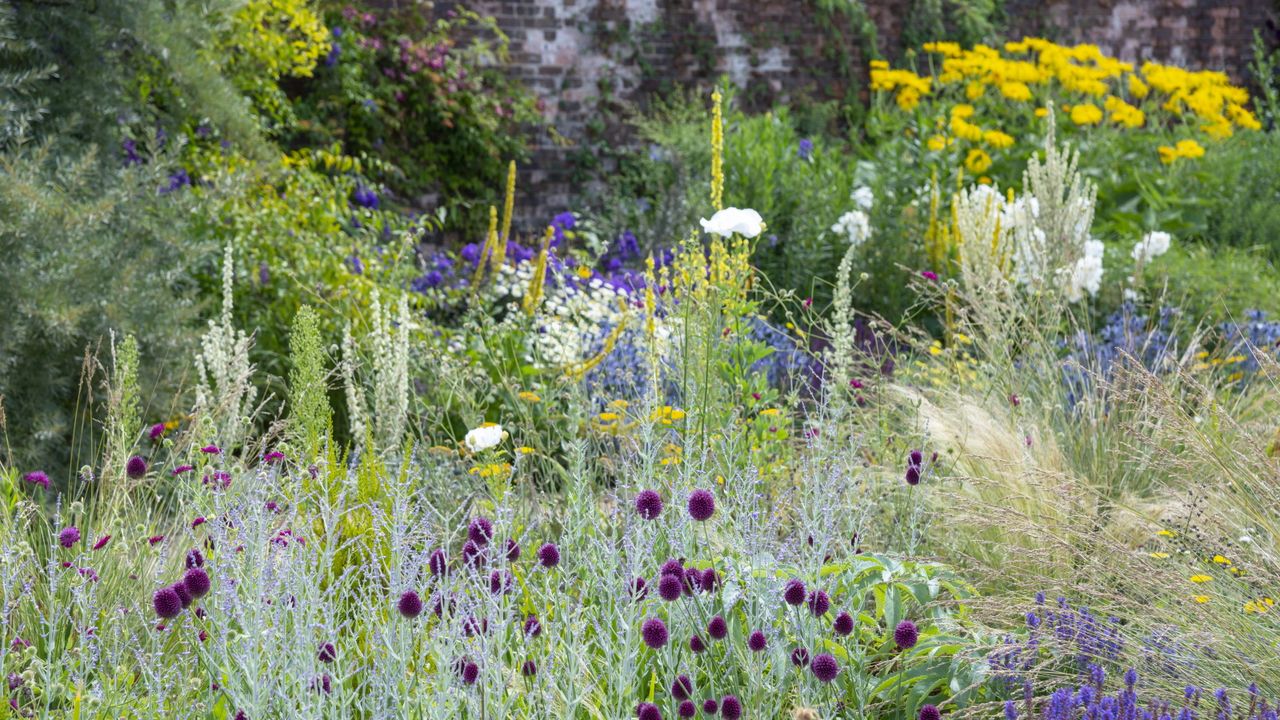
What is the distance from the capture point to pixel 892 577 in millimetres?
2430

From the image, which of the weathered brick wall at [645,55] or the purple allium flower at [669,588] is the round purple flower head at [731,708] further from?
the weathered brick wall at [645,55]

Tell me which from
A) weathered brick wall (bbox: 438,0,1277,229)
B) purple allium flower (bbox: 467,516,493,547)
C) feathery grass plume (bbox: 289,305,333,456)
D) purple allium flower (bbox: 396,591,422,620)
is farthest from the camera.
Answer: weathered brick wall (bbox: 438,0,1277,229)

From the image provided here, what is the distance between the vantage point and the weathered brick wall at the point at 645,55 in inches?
339

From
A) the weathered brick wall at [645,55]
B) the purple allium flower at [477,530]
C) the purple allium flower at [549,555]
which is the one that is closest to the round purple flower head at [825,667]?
the purple allium flower at [549,555]

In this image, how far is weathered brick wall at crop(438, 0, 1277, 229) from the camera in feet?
28.2

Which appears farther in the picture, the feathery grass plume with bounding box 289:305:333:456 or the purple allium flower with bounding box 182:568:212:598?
the feathery grass plume with bounding box 289:305:333:456

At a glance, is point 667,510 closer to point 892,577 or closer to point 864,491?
point 892,577

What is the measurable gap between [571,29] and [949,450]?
237 inches

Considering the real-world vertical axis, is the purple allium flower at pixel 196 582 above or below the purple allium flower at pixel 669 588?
above

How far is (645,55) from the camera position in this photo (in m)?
9.03

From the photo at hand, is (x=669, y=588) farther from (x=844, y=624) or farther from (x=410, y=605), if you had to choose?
(x=410, y=605)

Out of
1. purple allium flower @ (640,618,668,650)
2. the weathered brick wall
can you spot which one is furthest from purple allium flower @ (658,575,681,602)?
the weathered brick wall

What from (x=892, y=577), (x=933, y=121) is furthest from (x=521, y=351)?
(x=933, y=121)

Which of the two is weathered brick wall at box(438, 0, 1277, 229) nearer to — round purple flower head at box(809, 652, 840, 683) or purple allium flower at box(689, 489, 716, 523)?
purple allium flower at box(689, 489, 716, 523)
